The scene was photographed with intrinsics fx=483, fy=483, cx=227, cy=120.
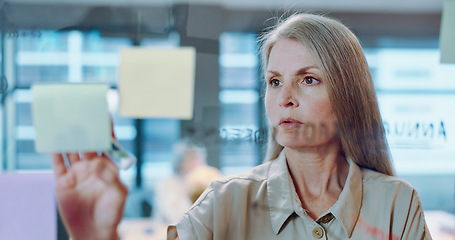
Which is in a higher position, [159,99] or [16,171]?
[159,99]

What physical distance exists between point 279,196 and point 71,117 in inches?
16.0

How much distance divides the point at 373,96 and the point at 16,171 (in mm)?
676

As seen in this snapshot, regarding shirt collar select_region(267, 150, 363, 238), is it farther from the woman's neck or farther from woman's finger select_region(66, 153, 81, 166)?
woman's finger select_region(66, 153, 81, 166)

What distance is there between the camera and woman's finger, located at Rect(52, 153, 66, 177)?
0.90 metres

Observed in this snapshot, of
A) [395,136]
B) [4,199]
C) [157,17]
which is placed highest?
[157,17]

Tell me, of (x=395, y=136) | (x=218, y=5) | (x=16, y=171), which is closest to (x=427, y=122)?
(x=395, y=136)

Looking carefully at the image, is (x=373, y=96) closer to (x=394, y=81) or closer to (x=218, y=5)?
(x=394, y=81)

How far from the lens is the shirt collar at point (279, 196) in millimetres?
840

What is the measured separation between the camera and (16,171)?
907 mm

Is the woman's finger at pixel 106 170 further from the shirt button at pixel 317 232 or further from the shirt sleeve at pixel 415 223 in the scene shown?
the shirt sleeve at pixel 415 223

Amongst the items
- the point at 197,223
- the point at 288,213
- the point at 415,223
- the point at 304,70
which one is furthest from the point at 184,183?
the point at 415,223

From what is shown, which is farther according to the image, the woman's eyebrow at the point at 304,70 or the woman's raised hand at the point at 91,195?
the woman's raised hand at the point at 91,195

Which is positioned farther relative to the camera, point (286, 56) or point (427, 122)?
point (427, 122)

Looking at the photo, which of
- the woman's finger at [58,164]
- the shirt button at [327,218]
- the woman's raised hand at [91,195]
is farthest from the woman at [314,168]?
the woman's finger at [58,164]
